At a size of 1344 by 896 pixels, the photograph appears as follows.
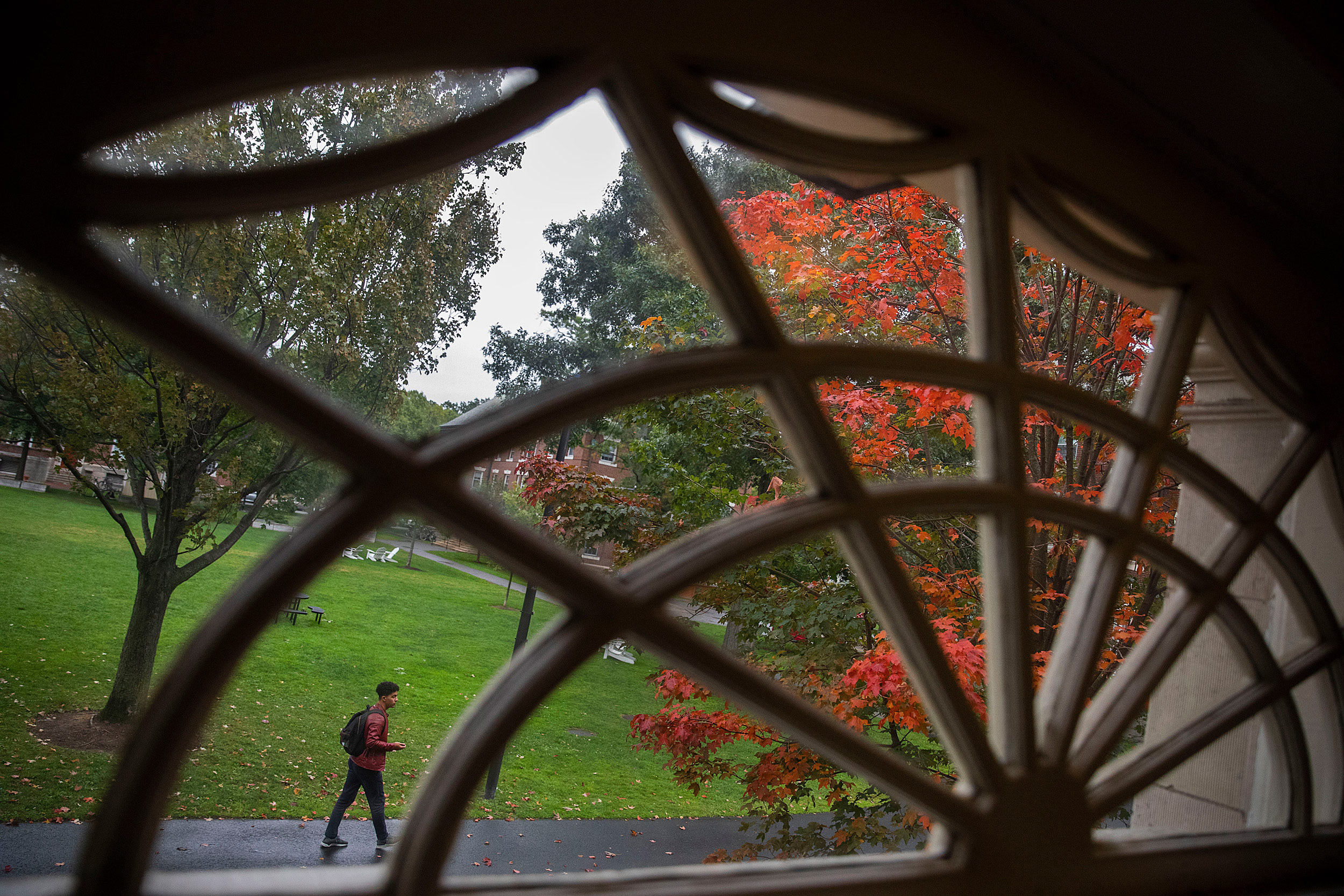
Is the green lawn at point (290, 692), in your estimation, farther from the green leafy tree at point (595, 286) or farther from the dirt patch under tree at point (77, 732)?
the green leafy tree at point (595, 286)

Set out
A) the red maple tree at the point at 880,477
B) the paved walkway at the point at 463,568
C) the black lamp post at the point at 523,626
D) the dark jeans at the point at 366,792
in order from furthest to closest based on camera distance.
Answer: the paved walkway at the point at 463,568 → the black lamp post at the point at 523,626 → the dark jeans at the point at 366,792 → the red maple tree at the point at 880,477

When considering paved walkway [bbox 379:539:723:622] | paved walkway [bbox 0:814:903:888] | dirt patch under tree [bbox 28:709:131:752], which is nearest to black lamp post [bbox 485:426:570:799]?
paved walkway [bbox 0:814:903:888]

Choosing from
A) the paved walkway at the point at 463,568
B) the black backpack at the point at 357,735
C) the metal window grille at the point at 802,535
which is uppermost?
the paved walkway at the point at 463,568

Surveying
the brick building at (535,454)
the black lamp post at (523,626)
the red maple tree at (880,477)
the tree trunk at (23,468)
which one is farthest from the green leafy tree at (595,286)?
the tree trunk at (23,468)

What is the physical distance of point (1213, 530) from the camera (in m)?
2.21

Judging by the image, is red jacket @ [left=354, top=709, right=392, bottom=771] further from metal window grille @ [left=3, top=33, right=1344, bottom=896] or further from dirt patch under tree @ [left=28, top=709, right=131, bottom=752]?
metal window grille @ [left=3, top=33, right=1344, bottom=896]

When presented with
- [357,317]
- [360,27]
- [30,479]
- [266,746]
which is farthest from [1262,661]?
[30,479]

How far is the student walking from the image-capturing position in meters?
5.78

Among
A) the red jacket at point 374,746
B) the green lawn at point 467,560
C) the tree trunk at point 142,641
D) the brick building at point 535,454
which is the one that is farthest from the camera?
the green lawn at point 467,560

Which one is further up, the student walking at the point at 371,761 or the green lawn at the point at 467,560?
the green lawn at the point at 467,560

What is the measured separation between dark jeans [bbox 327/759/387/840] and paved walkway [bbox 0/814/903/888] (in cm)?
22

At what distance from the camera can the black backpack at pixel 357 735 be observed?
5820 millimetres

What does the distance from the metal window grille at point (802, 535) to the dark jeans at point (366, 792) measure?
5.63 metres

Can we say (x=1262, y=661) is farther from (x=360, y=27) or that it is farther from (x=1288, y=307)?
(x=360, y=27)
